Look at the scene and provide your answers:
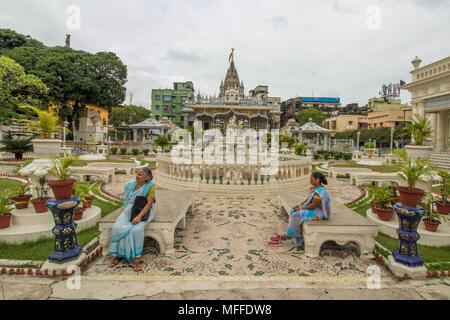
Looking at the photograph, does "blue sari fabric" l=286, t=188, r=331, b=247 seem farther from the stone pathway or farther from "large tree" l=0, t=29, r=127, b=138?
"large tree" l=0, t=29, r=127, b=138

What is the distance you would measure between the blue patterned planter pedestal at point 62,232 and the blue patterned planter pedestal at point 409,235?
4688mm

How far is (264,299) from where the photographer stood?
8.91 feet

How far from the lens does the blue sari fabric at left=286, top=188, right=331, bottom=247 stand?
3844mm

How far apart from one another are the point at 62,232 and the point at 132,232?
923mm

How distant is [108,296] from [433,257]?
16.0 feet

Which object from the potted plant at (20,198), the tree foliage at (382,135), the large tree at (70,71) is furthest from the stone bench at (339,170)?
the large tree at (70,71)

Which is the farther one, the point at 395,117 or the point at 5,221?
the point at 395,117

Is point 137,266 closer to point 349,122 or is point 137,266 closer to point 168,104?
point 349,122

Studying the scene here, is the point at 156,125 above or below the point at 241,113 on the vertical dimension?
below

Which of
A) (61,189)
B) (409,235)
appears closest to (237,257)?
(409,235)

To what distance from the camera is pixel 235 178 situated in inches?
321

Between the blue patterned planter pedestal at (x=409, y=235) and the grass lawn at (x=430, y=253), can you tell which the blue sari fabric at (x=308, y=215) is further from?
the grass lawn at (x=430, y=253)

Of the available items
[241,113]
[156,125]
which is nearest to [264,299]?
[156,125]
